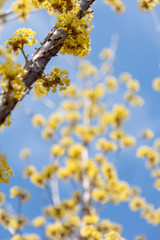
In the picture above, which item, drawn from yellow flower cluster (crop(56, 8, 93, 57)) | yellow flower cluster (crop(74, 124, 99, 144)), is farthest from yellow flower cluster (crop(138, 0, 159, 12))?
yellow flower cluster (crop(74, 124, 99, 144))

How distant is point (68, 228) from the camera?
6.04 metres

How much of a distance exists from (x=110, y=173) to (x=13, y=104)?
5887 millimetres

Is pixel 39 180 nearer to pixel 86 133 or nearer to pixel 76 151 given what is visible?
pixel 76 151

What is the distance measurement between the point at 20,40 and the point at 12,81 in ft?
2.76

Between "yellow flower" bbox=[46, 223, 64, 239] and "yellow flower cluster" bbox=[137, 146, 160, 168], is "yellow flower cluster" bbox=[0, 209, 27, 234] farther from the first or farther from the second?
"yellow flower cluster" bbox=[137, 146, 160, 168]

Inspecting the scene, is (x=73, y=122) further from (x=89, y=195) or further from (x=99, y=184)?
(x=89, y=195)

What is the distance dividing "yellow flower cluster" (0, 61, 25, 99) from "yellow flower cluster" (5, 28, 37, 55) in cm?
64

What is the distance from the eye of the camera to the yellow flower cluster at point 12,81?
1.64 metres

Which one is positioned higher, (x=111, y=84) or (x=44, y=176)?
(x=111, y=84)

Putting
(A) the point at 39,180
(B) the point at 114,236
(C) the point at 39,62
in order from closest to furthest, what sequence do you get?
1. (C) the point at 39,62
2. (B) the point at 114,236
3. (A) the point at 39,180

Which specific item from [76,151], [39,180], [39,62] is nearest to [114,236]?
[76,151]

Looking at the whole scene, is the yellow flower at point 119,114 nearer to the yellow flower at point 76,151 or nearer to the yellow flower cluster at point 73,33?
the yellow flower at point 76,151

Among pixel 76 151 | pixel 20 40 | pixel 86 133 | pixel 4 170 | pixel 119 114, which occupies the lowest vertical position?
pixel 4 170

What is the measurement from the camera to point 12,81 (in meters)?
1.67
